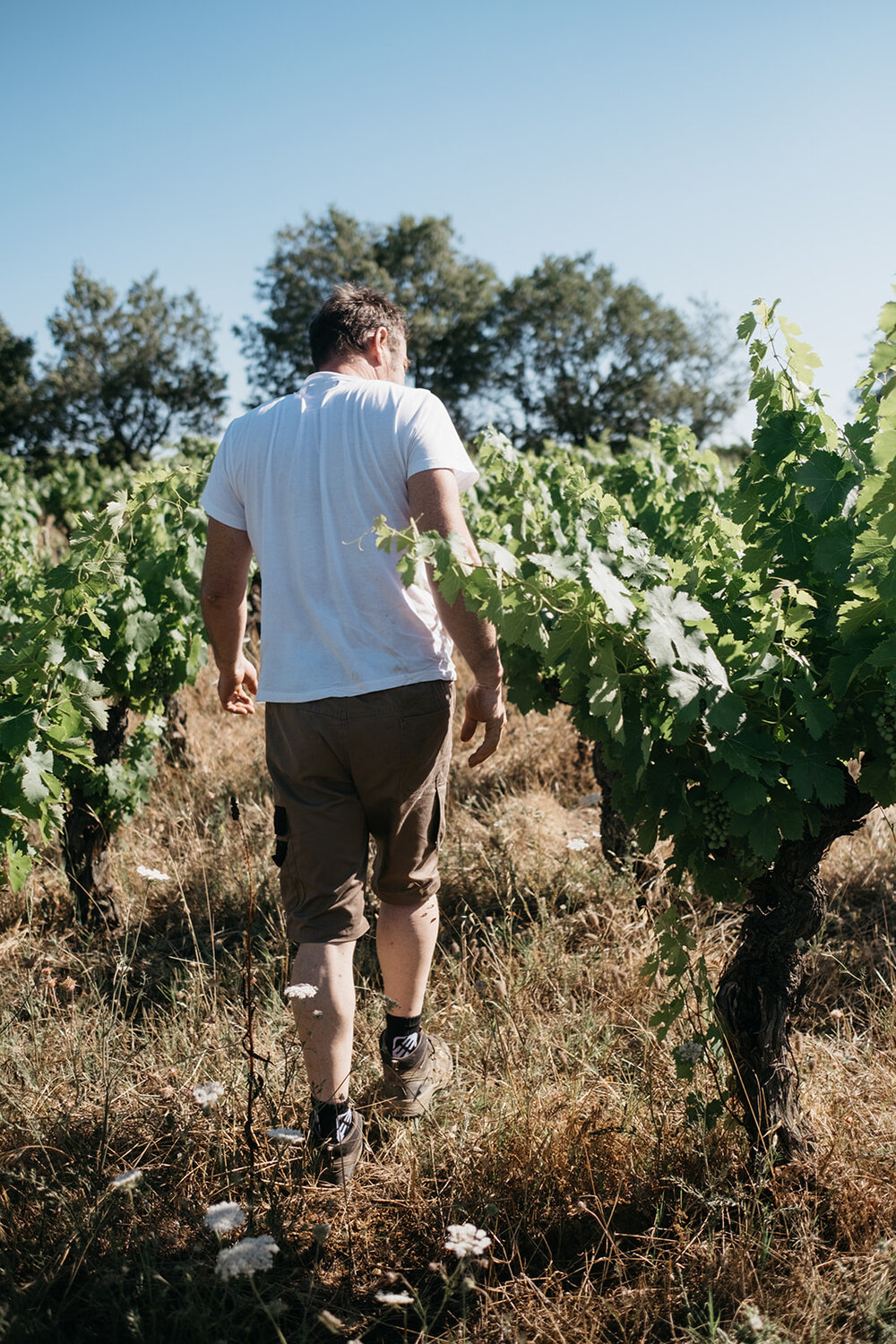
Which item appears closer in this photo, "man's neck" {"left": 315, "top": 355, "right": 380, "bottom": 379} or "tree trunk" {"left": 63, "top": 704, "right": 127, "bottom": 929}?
"man's neck" {"left": 315, "top": 355, "right": 380, "bottom": 379}

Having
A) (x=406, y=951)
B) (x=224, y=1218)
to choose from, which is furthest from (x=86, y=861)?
(x=224, y=1218)

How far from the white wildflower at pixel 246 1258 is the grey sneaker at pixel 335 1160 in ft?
1.48

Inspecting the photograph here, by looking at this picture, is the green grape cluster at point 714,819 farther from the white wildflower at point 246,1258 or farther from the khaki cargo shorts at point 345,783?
the white wildflower at point 246,1258

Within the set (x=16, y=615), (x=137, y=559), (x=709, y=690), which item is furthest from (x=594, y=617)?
(x=16, y=615)

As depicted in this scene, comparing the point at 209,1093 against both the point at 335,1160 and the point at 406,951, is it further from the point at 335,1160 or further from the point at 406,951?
the point at 406,951

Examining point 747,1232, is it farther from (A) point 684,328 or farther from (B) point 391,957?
(A) point 684,328

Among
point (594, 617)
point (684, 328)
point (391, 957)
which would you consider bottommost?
point (391, 957)

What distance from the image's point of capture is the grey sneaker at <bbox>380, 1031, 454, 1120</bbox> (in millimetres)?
2303

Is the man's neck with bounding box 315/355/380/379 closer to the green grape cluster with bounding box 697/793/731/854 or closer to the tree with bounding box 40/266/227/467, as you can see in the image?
the green grape cluster with bounding box 697/793/731/854

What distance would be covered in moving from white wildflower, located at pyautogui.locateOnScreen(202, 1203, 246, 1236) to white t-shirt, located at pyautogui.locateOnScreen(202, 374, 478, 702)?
103 centimetres

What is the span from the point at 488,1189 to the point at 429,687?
3.68ft

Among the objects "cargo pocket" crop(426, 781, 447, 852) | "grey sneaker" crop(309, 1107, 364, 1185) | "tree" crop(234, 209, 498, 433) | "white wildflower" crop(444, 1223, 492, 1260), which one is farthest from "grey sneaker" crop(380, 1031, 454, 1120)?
"tree" crop(234, 209, 498, 433)

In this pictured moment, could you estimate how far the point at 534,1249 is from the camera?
72.7 inches

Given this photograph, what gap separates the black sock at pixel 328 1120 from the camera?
81.5 inches
